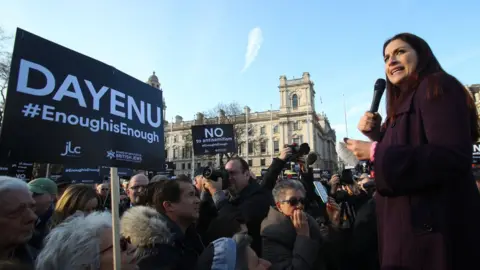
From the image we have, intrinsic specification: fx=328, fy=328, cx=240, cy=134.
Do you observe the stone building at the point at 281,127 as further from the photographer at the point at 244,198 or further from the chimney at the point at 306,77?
the photographer at the point at 244,198

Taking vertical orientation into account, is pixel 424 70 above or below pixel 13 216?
above

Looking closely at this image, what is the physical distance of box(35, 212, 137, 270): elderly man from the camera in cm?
177

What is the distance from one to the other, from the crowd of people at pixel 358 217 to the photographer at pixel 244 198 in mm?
16

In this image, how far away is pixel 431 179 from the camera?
123cm

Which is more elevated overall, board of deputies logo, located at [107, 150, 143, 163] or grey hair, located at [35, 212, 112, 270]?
board of deputies logo, located at [107, 150, 143, 163]

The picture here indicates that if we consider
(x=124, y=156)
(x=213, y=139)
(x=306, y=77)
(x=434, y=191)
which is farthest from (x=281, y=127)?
(x=434, y=191)

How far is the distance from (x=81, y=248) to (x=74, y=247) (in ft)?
0.12

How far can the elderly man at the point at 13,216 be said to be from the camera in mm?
1909

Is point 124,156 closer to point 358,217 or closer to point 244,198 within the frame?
point 244,198

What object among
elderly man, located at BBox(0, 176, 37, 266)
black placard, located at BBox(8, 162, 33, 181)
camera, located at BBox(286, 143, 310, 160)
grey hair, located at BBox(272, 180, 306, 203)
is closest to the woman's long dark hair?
grey hair, located at BBox(272, 180, 306, 203)

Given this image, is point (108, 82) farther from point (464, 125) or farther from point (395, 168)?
point (464, 125)

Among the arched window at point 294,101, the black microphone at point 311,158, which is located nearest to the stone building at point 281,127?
the arched window at point 294,101

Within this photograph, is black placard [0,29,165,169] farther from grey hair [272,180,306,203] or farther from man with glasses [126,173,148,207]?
man with glasses [126,173,148,207]

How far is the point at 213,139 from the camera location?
33.2 feet
